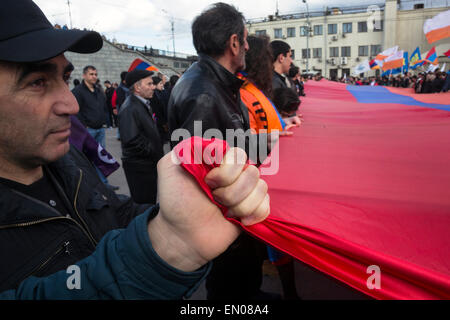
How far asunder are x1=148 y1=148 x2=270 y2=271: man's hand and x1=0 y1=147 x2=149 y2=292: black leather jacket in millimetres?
414

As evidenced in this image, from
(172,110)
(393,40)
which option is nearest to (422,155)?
(172,110)

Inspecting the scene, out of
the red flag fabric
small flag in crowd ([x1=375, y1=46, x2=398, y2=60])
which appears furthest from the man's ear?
small flag in crowd ([x1=375, y1=46, x2=398, y2=60])

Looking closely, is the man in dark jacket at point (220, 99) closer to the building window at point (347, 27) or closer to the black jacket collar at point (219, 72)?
the black jacket collar at point (219, 72)

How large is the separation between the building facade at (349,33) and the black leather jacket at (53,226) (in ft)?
139

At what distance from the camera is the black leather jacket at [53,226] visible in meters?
0.83

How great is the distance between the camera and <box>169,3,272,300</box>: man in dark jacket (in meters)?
1.80

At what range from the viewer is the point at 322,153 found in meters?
1.84

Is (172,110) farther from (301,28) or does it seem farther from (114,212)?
(301,28)

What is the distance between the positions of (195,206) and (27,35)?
0.75 metres

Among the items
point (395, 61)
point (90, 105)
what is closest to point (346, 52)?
point (395, 61)

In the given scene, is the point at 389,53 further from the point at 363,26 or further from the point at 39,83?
the point at 363,26

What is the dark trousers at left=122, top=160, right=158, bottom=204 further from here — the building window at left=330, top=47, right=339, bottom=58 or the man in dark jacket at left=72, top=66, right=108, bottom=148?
the building window at left=330, top=47, right=339, bottom=58

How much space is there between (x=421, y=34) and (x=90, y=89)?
45.6 metres

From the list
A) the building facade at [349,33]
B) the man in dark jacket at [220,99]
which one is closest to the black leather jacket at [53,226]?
the man in dark jacket at [220,99]
